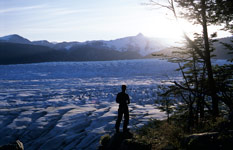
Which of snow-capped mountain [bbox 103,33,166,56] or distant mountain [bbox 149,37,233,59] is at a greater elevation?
snow-capped mountain [bbox 103,33,166,56]

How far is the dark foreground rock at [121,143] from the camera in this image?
6906 millimetres

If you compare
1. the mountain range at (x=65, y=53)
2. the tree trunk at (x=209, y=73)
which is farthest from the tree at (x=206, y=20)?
the mountain range at (x=65, y=53)

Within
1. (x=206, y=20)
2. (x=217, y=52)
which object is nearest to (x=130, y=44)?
(x=217, y=52)

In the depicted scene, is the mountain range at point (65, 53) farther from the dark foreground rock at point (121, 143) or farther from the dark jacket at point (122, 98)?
the dark jacket at point (122, 98)

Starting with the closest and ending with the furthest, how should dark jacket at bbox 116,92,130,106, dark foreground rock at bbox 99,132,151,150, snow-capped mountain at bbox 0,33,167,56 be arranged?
dark foreground rock at bbox 99,132,151,150 < dark jacket at bbox 116,92,130,106 < snow-capped mountain at bbox 0,33,167,56

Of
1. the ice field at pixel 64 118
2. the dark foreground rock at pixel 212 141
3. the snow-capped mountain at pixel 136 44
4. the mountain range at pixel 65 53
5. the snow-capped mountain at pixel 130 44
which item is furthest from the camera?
the snow-capped mountain at pixel 136 44

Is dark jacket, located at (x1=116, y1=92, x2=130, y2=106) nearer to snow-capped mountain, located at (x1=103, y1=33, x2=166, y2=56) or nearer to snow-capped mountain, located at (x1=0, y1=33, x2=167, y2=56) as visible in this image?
snow-capped mountain, located at (x1=0, y1=33, x2=167, y2=56)

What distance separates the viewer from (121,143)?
766 cm

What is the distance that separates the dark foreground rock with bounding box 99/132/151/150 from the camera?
6.91 m

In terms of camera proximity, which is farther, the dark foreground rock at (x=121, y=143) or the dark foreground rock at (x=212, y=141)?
the dark foreground rock at (x=121, y=143)

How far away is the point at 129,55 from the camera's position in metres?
125

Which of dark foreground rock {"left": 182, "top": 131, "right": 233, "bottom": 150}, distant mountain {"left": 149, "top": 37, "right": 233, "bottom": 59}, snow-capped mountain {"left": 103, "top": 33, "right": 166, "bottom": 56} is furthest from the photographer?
snow-capped mountain {"left": 103, "top": 33, "right": 166, "bottom": 56}

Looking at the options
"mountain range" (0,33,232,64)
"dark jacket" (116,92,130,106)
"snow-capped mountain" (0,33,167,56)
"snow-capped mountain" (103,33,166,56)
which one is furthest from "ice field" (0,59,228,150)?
"snow-capped mountain" (103,33,166,56)

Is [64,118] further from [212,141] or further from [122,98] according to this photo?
[212,141]
